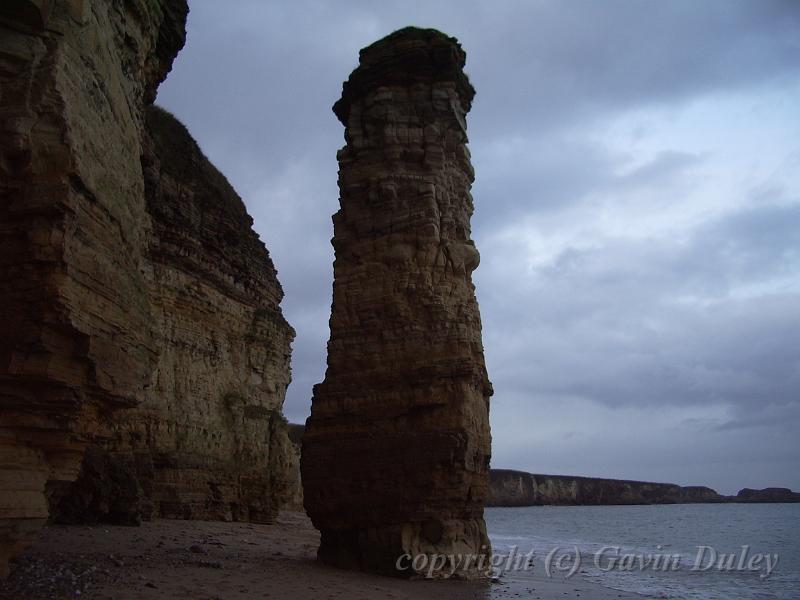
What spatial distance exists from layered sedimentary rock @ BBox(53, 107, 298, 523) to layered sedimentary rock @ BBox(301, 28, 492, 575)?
5508 mm

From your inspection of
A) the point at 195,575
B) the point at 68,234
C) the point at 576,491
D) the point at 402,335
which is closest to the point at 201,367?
the point at 402,335

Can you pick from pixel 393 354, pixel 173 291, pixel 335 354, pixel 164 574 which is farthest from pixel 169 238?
pixel 164 574

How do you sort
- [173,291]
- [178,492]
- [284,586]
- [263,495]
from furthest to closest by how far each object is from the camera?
[263,495]
[173,291]
[178,492]
[284,586]

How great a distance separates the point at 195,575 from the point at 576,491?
361 feet

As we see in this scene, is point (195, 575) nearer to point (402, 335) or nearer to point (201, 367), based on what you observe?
point (402, 335)

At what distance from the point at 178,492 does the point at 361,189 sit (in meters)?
10.0

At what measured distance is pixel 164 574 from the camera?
30.0 feet

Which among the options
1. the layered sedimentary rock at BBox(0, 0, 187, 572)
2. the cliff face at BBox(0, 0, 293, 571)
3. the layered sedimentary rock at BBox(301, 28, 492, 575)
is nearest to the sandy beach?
the layered sedimentary rock at BBox(301, 28, 492, 575)

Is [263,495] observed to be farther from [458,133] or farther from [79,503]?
[458,133]

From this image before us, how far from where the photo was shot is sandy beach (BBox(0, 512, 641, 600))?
767 centimetres

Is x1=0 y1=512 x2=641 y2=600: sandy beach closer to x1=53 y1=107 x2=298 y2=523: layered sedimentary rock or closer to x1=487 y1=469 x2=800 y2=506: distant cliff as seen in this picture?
x1=53 y1=107 x2=298 y2=523: layered sedimentary rock

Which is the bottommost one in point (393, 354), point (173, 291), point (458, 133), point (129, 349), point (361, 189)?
point (129, 349)

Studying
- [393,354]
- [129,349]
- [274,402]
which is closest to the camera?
[129,349]

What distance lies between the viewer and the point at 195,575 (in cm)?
952
